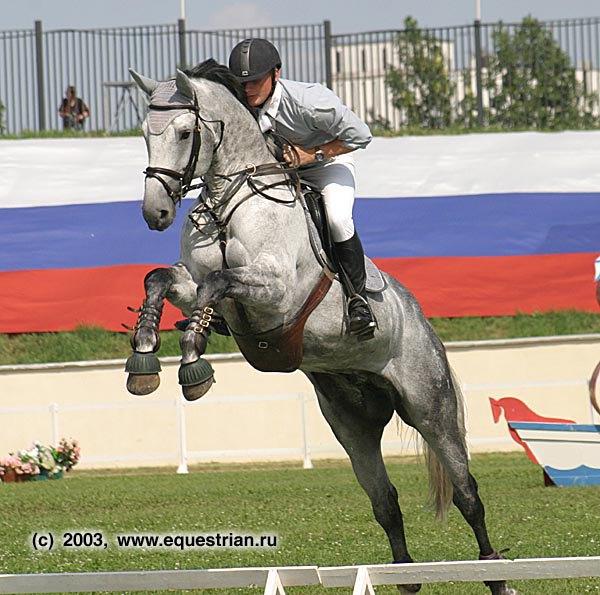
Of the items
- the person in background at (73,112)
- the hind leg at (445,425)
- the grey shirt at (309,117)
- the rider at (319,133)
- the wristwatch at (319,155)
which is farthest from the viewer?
the person in background at (73,112)

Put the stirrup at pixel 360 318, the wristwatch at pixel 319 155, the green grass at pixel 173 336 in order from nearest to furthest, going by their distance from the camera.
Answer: the stirrup at pixel 360 318 < the wristwatch at pixel 319 155 < the green grass at pixel 173 336

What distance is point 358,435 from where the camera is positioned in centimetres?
689

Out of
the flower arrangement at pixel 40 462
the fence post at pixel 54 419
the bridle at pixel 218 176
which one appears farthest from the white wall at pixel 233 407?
the bridle at pixel 218 176

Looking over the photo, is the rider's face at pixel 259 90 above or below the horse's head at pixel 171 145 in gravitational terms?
above

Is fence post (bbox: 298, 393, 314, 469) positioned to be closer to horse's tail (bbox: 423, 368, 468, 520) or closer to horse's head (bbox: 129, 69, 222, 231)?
horse's tail (bbox: 423, 368, 468, 520)

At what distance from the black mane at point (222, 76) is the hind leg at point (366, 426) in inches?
67.5

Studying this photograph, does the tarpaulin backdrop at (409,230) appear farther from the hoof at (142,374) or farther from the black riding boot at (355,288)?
the hoof at (142,374)

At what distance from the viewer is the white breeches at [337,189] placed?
20.1ft

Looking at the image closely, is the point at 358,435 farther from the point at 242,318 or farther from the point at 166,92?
the point at 166,92

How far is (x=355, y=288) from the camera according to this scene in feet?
20.0

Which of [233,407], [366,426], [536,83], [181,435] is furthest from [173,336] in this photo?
[366,426]

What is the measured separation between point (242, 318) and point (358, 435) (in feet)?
4.87

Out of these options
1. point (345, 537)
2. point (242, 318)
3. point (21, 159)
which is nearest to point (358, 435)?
point (242, 318)

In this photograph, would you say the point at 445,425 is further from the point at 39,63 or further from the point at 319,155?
the point at 39,63
